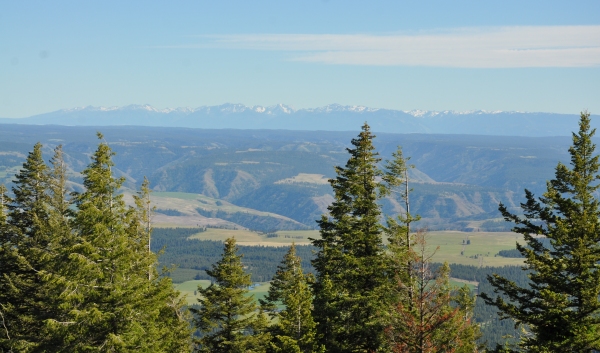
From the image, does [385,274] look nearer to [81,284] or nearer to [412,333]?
[412,333]

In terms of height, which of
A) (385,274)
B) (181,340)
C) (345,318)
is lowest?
(181,340)

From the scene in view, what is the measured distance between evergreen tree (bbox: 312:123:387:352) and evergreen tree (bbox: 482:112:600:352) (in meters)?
8.56

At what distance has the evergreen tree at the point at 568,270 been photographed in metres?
26.5

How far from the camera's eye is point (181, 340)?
43.2 metres

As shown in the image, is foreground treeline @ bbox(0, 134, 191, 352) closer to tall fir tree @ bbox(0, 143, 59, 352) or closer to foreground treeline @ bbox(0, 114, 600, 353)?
foreground treeline @ bbox(0, 114, 600, 353)

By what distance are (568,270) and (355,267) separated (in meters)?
13.2

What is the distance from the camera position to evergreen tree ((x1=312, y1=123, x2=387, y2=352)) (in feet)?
121

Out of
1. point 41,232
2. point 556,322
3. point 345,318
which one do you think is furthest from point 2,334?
point 556,322

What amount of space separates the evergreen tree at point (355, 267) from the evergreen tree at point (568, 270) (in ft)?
28.1

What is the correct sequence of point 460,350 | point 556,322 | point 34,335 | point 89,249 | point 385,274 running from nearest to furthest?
1. point 556,322
2. point 89,249
3. point 34,335
4. point 385,274
5. point 460,350

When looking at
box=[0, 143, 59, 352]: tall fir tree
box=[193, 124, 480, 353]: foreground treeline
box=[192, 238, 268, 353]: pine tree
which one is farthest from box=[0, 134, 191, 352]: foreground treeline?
box=[193, 124, 480, 353]: foreground treeline

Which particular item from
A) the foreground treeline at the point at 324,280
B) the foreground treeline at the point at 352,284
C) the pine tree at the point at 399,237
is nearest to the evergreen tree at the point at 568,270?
the foreground treeline at the point at 324,280

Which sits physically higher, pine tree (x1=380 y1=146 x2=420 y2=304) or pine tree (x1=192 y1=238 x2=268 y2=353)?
pine tree (x1=380 y1=146 x2=420 y2=304)

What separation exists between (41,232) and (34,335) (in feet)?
22.3
